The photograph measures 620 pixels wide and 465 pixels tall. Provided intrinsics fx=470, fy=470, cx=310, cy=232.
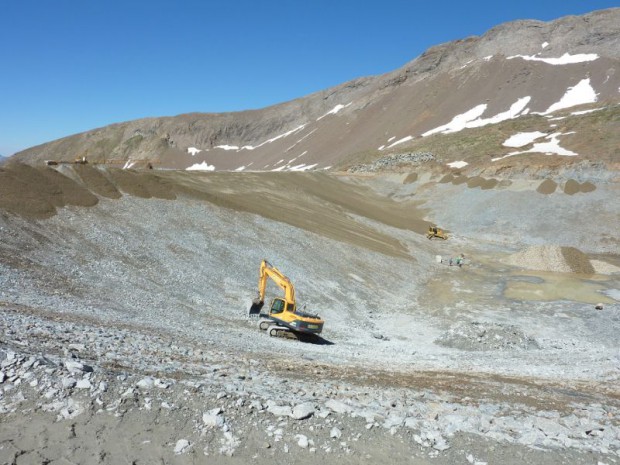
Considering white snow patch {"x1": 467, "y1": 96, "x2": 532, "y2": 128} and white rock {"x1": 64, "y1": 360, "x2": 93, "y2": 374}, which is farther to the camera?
white snow patch {"x1": 467, "y1": 96, "x2": 532, "y2": 128}

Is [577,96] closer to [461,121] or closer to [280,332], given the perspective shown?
[461,121]

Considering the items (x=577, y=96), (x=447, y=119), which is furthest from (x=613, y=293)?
(x=447, y=119)

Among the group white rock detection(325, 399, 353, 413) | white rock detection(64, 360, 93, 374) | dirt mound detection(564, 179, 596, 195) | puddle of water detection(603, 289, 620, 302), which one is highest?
dirt mound detection(564, 179, 596, 195)

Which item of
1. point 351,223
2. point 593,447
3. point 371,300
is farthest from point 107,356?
point 351,223

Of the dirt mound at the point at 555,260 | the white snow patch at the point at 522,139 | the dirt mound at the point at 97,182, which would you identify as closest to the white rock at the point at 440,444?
the dirt mound at the point at 97,182

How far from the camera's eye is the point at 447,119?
107375 millimetres

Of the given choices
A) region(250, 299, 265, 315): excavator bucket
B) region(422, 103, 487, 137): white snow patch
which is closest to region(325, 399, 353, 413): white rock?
region(250, 299, 265, 315): excavator bucket

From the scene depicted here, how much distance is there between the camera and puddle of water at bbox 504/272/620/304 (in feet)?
97.9

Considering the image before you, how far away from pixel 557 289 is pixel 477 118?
256 feet

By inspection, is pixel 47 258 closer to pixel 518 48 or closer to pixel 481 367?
pixel 481 367

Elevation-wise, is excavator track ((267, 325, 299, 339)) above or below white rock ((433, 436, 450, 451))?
below

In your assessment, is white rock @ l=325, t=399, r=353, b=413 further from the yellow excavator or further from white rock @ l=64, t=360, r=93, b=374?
the yellow excavator

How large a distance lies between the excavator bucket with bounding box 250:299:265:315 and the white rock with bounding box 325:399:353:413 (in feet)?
36.5

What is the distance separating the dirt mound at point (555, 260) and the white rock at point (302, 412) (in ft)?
119
